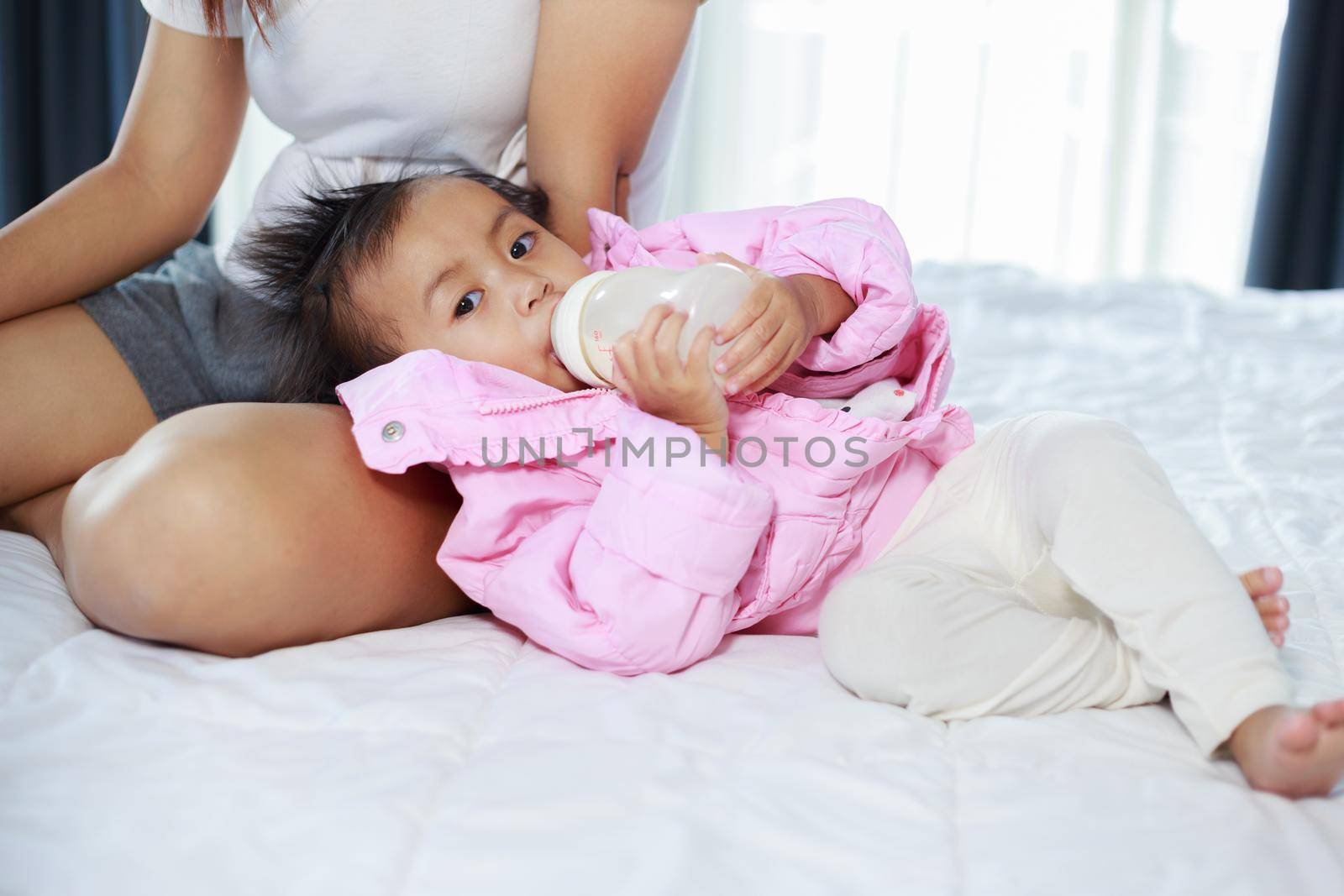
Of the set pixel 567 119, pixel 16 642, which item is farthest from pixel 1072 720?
pixel 567 119

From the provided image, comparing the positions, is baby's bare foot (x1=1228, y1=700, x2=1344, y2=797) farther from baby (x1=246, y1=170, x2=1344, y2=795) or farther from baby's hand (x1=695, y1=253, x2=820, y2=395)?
baby's hand (x1=695, y1=253, x2=820, y2=395)

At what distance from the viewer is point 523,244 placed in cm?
98

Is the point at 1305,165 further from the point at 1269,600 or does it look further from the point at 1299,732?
the point at 1299,732

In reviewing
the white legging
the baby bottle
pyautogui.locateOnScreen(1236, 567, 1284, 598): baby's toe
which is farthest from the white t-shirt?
pyautogui.locateOnScreen(1236, 567, 1284, 598): baby's toe

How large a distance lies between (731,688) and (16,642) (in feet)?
1.56

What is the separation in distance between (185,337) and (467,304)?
39 cm

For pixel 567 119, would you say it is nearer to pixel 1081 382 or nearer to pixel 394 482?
pixel 394 482

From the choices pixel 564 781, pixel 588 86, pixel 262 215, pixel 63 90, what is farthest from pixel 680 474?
pixel 63 90

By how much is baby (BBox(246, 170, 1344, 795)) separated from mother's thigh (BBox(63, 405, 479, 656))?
0.04 meters

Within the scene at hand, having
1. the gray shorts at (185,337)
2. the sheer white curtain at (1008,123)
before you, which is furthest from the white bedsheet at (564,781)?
the sheer white curtain at (1008,123)

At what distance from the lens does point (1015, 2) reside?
3217 mm

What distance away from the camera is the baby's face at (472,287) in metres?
0.93

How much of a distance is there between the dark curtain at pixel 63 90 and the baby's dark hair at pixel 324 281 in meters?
1.95

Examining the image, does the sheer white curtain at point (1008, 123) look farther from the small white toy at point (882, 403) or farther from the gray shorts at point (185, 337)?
the small white toy at point (882, 403)
